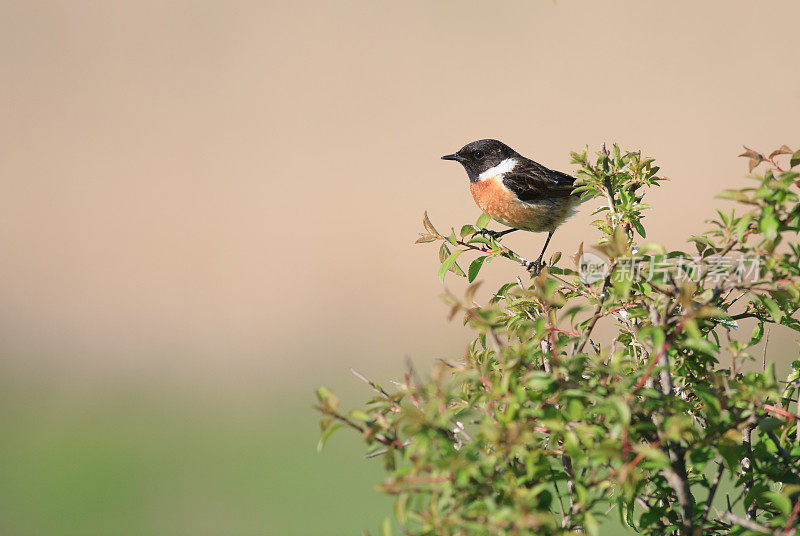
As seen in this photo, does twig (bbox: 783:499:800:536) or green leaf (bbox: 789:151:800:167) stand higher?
green leaf (bbox: 789:151:800:167)

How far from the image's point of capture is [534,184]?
19.3ft

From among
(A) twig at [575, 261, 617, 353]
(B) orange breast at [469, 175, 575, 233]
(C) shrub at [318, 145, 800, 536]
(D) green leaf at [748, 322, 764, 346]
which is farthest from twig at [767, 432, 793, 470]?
(B) orange breast at [469, 175, 575, 233]

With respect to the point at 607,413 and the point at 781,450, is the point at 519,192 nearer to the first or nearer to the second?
the point at 781,450

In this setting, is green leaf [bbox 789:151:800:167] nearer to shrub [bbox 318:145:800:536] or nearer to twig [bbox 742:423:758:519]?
shrub [bbox 318:145:800:536]

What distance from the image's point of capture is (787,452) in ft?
9.46

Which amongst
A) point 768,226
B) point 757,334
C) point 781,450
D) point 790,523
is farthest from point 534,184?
point 790,523

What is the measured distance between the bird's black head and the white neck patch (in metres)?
0.03

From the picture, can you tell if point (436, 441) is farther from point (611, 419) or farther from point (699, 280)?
point (699, 280)

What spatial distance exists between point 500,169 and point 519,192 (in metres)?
0.39

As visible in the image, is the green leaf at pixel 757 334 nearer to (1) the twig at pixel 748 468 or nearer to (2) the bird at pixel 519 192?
(1) the twig at pixel 748 468

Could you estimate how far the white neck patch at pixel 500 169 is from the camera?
6.11 meters

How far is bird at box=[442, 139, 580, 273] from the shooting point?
5840 mm

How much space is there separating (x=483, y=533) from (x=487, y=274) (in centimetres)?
1732

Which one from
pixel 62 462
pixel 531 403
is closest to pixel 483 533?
pixel 531 403
